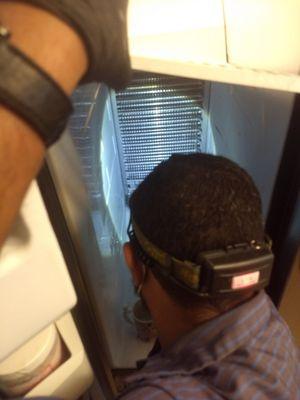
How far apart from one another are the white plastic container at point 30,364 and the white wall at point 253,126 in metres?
0.68

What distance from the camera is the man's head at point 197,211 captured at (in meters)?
0.62

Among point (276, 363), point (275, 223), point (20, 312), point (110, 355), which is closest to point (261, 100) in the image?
point (275, 223)

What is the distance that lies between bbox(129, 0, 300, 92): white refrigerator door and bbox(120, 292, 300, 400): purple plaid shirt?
0.38 metres

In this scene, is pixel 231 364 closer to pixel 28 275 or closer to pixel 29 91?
pixel 28 275

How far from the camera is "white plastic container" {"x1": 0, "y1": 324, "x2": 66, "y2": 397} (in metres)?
0.76

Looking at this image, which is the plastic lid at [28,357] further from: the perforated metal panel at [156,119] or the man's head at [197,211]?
the perforated metal panel at [156,119]

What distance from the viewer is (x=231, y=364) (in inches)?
24.2

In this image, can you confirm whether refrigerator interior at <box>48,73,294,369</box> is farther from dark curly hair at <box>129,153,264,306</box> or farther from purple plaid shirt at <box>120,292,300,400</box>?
purple plaid shirt at <box>120,292,300,400</box>

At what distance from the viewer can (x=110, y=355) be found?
4.23ft

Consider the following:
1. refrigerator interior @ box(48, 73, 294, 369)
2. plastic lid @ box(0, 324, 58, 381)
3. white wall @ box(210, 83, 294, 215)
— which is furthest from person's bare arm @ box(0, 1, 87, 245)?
white wall @ box(210, 83, 294, 215)

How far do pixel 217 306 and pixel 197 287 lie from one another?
0.07 meters

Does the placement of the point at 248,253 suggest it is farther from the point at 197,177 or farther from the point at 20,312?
the point at 20,312

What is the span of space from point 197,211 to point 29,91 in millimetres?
364

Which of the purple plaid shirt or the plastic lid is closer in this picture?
the purple plaid shirt
